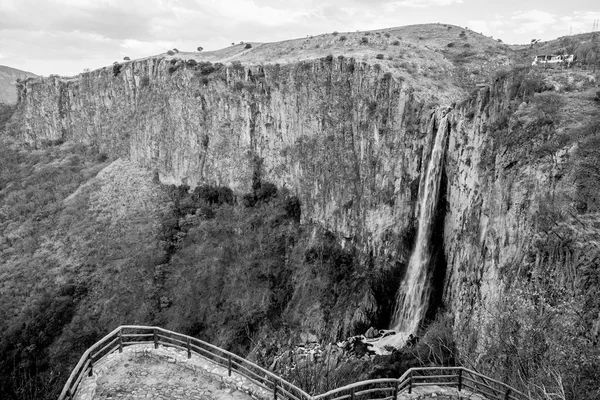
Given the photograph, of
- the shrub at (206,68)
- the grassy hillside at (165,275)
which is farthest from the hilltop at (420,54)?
the grassy hillside at (165,275)

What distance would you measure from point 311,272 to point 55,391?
62.1 feet

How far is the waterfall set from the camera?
25656mm

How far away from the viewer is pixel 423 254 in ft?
88.2

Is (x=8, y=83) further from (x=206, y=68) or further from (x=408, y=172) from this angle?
(x=408, y=172)

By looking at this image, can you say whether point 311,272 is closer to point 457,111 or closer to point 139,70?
point 457,111

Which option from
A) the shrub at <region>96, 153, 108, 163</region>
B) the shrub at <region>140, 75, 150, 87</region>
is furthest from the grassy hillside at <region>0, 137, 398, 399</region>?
the shrub at <region>140, 75, 150, 87</region>

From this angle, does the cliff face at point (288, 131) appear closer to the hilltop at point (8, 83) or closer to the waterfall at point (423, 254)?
the waterfall at point (423, 254)

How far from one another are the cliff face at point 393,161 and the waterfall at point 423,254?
68 centimetres

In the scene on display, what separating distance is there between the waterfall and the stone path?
1664 cm

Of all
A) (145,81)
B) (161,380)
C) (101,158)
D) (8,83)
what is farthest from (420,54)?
(8,83)

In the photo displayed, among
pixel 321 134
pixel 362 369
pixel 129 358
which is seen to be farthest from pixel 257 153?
pixel 129 358

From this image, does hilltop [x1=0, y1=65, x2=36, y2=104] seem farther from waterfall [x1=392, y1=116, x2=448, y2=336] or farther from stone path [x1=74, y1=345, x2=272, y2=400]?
stone path [x1=74, y1=345, x2=272, y2=400]

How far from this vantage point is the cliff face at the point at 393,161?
14.1m

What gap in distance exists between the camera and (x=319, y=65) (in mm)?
35594
